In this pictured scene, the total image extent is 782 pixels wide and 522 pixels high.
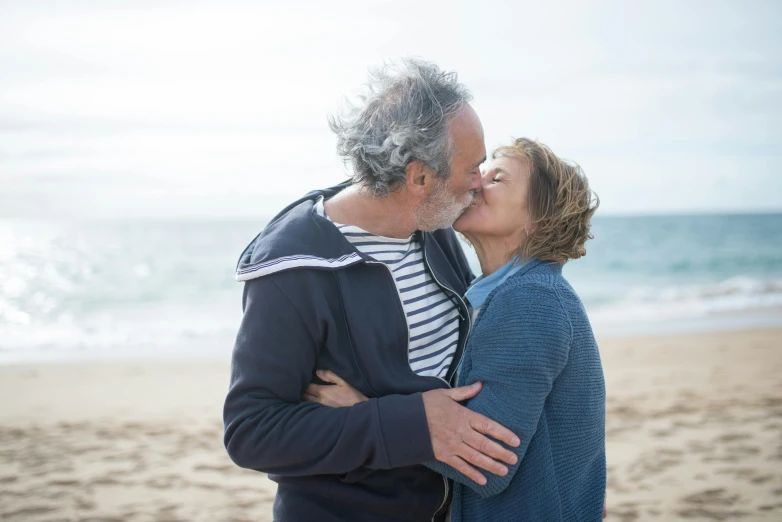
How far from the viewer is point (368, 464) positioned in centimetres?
188

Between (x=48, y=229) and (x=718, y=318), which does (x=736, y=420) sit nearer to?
(x=718, y=318)

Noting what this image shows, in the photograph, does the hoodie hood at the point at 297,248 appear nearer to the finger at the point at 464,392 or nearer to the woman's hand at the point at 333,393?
the woman's hand at the point at 333,393

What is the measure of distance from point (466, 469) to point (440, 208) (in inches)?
31.8

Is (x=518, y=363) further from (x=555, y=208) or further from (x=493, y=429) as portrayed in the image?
(x=555, y=208)

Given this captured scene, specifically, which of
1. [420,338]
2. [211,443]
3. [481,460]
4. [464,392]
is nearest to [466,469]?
[481,460]

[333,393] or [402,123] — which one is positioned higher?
[402,123]

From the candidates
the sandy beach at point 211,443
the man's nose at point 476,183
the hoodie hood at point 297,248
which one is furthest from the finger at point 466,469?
the sandy beach at point 211,443

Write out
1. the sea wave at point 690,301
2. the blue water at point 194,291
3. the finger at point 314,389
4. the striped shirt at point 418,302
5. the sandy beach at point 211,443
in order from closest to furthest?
the finger at point 314,389 < the striped shirt at point 418,302 < the sandy beach at point 211,443 < the blue water at point 194,291 < the sea wave at point 690,301

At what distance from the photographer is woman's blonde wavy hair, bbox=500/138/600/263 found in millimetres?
2113

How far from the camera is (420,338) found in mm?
2123

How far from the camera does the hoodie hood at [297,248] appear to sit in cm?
187

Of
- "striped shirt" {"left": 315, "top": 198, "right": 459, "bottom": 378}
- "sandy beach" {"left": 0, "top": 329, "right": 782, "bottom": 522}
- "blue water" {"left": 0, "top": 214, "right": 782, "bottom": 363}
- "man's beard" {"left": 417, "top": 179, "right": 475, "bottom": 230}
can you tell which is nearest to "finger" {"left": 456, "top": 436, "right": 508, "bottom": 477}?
"striped shirt" {"left": 315, "top": 198, "right": 459, "bottom": 378}

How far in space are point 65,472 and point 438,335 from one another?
4.01m

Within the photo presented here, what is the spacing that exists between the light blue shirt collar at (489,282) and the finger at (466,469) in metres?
0.48
